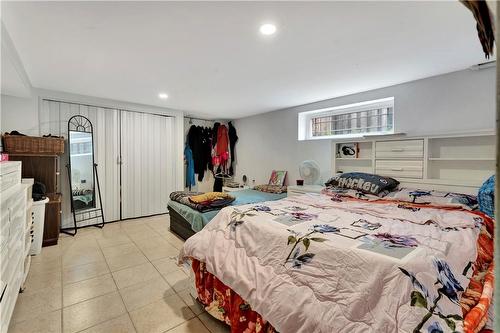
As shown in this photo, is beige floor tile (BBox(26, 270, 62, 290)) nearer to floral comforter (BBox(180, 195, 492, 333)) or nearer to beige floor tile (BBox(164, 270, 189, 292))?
beige floor tile (BBox(164, 270, 189, 292))

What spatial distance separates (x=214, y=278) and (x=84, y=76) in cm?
270

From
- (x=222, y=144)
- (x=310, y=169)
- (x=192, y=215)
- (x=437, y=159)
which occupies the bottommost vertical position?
(x=192, y=215)

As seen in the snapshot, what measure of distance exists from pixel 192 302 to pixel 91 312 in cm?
74

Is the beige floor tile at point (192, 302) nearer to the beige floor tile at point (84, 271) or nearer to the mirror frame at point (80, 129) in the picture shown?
the beige floor tile at point (84, 271)

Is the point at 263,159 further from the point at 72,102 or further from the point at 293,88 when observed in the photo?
the point at 72,102

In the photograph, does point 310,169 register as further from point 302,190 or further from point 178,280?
point 178,280

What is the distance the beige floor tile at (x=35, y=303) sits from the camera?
1.71m

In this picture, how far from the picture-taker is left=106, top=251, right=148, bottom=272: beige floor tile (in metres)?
2.47

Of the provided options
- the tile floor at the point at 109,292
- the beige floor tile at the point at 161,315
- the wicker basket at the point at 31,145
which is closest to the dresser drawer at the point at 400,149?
the tile floor at the point at 109,292

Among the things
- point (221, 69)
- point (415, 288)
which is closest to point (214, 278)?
point (415, 288)

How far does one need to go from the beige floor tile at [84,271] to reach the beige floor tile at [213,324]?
1.28 m

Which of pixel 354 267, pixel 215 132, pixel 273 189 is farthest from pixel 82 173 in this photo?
pixel 354 267

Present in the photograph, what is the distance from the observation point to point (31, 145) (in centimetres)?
288

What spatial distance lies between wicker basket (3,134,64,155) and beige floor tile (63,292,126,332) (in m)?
2.14
